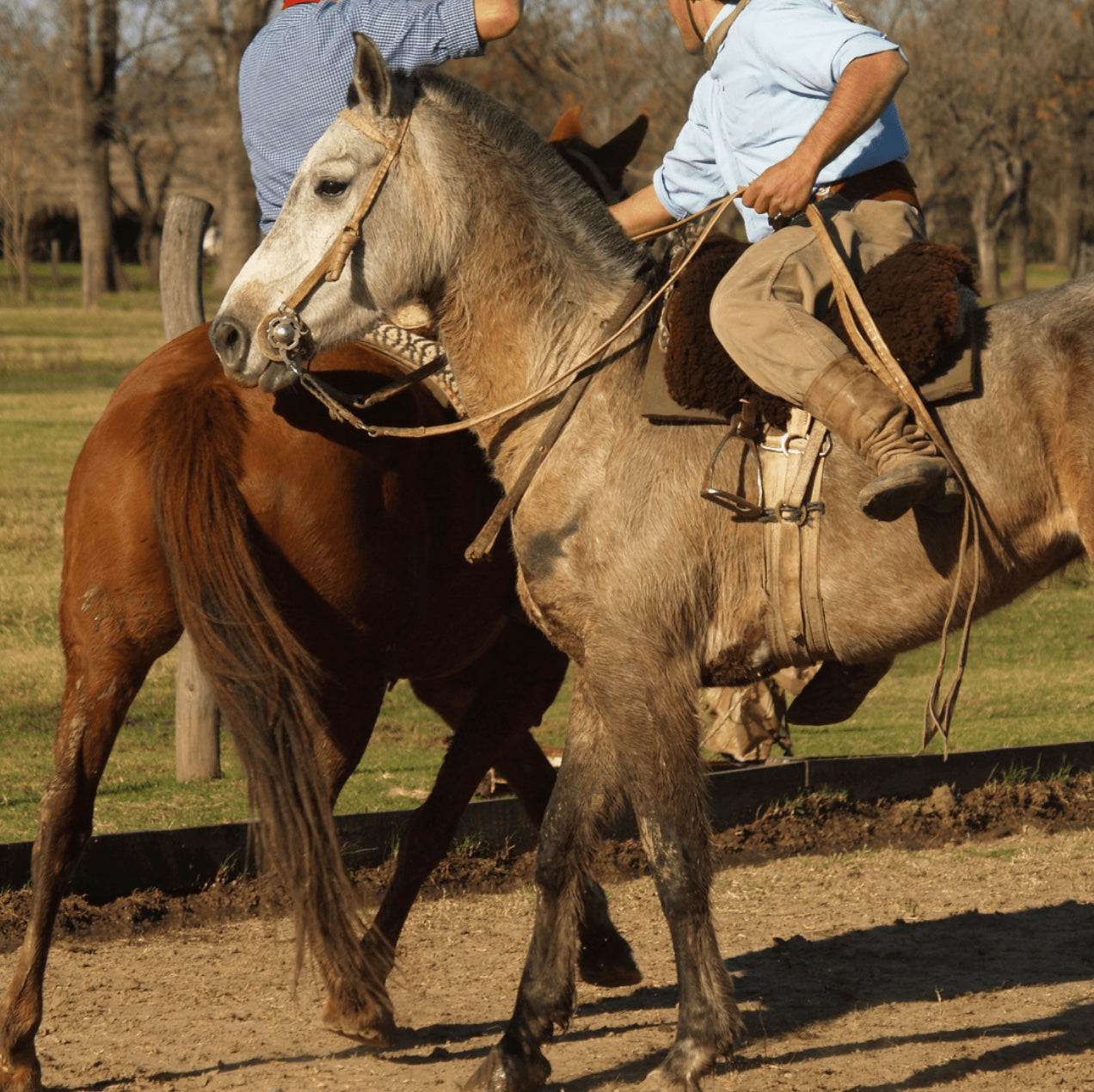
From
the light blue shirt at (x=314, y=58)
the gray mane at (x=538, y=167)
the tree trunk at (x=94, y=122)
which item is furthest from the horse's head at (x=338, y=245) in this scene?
the tree trunk at (x=94, y=122)

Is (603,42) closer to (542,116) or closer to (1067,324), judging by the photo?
(542,116)

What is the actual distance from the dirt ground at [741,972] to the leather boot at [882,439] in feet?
5.40

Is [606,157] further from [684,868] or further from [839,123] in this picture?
[684,868]

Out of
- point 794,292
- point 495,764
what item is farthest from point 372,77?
point 495,764

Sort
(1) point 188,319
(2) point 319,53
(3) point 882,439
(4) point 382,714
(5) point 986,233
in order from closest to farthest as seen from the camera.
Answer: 1. (3) point 882,439
2. (2) point 319,53
3. (1) point 188,319
4. (4) point 382,714
5. (5) point 986,233

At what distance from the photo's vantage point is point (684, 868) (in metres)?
3.77

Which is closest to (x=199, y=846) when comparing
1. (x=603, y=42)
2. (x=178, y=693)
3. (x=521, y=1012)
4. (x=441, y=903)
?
(x=441, y=903)

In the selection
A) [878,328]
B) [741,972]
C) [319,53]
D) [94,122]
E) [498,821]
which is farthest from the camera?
[94,122]

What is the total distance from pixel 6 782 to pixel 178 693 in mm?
842

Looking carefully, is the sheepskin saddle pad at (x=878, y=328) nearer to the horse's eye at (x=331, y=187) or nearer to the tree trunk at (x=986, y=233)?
the horse's eye at (x=331, y=187)

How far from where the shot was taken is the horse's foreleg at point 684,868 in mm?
3721

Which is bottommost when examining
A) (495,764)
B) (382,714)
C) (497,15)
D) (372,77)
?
(382,714)

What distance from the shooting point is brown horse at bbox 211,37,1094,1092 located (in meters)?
3.59

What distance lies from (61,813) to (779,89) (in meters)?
2.65
